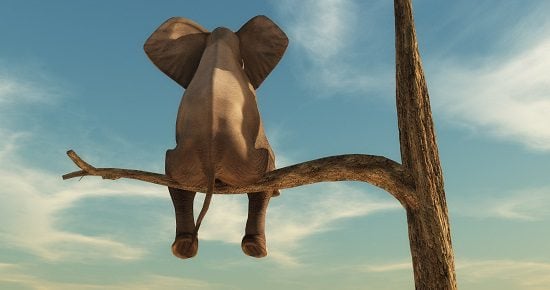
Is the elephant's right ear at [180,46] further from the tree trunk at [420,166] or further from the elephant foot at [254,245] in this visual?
the tree trunk at [420,166]

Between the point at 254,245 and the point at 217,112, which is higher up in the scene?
the point at 217,112

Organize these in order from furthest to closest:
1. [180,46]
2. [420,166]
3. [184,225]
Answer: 1. [180,46]
2. [184,225]
3. [420,166]

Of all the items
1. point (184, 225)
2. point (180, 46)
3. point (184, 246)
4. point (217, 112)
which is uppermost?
point (180, 46)

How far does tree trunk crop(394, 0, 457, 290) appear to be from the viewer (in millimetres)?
4824

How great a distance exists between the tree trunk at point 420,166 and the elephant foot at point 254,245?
1235 millimetres

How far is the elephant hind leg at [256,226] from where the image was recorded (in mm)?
5477

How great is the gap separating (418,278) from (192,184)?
73.9 inches

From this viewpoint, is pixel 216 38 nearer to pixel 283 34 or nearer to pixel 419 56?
pixel 283 34

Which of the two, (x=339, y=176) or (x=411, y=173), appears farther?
(x=339, y=176)

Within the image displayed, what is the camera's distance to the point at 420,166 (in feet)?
16.3

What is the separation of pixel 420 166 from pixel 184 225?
76.8 inches

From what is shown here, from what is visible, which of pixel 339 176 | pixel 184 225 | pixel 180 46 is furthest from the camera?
pixel 180 46

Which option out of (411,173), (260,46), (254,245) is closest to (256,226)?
(254,245)

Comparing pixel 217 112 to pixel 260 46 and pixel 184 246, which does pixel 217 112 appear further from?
pixel 260 46
